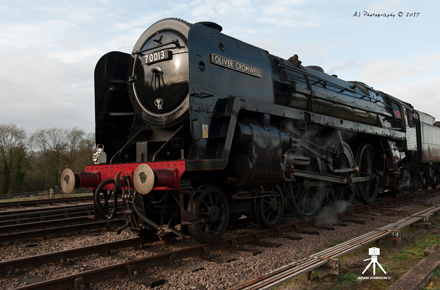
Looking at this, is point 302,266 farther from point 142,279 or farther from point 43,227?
point 43,227

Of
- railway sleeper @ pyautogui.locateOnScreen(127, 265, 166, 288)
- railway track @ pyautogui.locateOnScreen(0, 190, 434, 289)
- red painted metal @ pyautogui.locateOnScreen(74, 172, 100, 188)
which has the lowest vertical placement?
railway sleeper @ pyautogui.locateOnScreen(127, 265, 166, 288)

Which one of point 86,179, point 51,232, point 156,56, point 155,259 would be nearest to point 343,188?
point 156,56

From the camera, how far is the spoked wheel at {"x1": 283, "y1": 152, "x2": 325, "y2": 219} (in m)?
6.66

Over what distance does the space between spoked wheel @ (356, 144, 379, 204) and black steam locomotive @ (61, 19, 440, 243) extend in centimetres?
201

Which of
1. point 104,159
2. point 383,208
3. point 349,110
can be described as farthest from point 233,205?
point 383,208

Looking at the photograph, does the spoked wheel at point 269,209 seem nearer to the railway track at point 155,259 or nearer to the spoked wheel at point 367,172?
the railway track at point 155,259

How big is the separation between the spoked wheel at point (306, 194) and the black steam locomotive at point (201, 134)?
0.07 feet

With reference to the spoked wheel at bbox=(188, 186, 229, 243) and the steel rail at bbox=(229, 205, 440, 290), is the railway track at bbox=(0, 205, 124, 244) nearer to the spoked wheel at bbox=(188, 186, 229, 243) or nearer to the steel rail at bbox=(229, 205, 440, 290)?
the spoked wheel at bbox=(188, 186, 229, 243)

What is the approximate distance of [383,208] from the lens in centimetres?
902

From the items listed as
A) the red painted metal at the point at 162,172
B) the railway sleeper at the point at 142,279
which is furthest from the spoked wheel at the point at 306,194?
the railway sleeper at the point at 142,279

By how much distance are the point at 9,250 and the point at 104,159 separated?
78.1 inches

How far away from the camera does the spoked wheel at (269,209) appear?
5672 millimetres

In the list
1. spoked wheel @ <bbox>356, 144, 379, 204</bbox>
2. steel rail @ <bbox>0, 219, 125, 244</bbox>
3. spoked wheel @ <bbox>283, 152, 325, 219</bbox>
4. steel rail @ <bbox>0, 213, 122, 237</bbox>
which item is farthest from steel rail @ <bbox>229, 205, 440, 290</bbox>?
steel rail @ <bbox>0, 213, 122, 237</bbox>

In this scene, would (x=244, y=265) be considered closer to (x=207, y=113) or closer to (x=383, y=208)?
(x=207, y=113)
